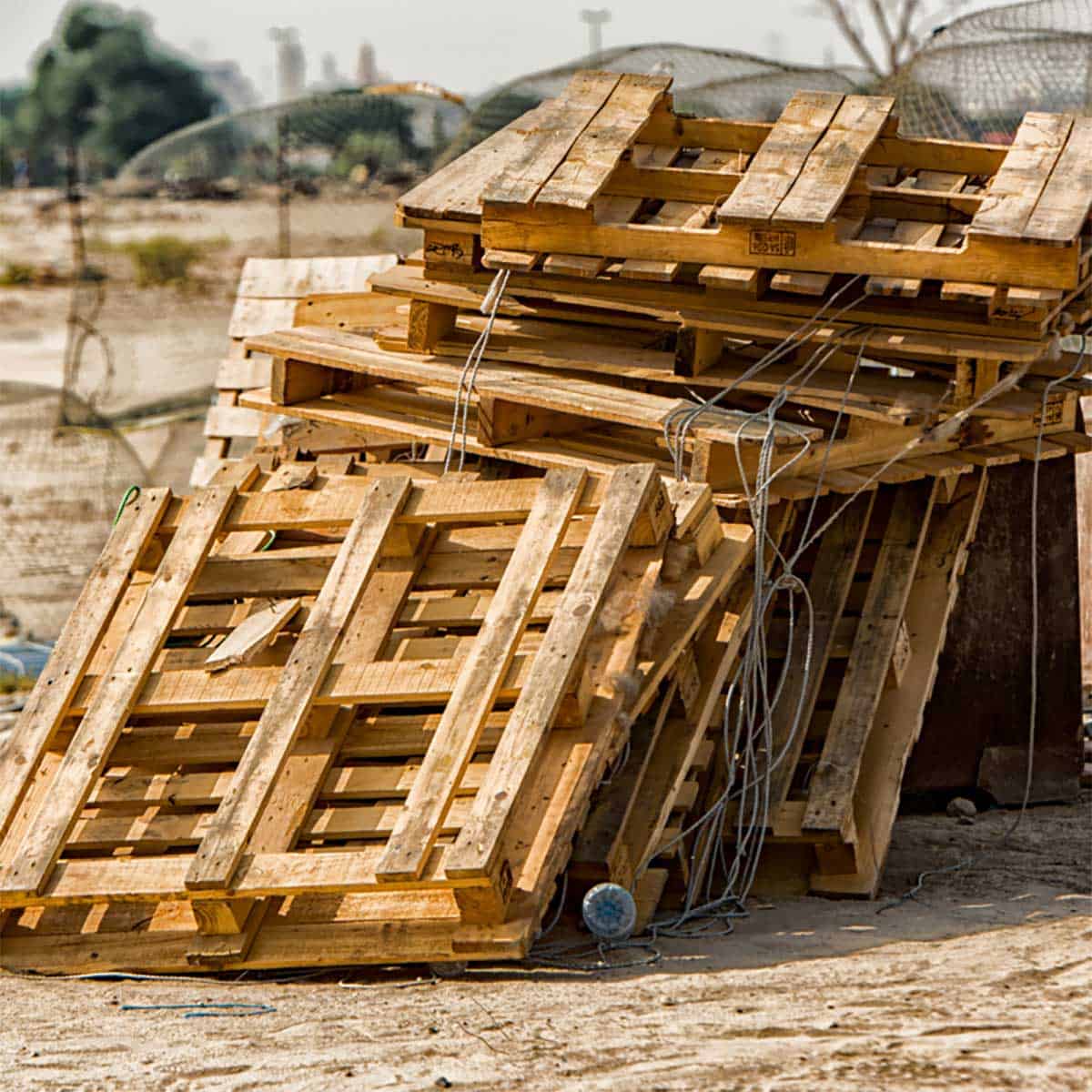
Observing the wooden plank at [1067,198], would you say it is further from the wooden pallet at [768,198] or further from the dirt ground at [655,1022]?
the dirt ground at [655,1022]

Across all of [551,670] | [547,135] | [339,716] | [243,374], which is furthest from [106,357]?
[551,670]

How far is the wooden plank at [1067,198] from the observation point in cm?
586

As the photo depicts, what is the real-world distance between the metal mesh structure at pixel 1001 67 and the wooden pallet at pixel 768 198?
5551 mm

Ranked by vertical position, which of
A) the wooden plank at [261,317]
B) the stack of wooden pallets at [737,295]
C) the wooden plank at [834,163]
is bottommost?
the wooden plank at [261,317]

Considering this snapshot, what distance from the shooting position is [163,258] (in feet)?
88.8

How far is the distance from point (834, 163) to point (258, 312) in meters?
3.88

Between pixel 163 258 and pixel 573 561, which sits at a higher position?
pixel 573 561

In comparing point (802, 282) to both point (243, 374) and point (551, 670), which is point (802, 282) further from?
point (243, 374)

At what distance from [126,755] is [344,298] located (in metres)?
3.11

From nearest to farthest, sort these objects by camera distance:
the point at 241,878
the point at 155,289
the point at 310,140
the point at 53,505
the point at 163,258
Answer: the point at 241,878, the point at 53,505, the point at 310,140, the point at 155,289, the point at 163,258

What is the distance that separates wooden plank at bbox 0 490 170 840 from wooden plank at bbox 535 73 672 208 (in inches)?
69.9

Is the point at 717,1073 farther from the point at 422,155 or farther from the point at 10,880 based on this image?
the point at 422,155

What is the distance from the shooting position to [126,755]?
218 inches

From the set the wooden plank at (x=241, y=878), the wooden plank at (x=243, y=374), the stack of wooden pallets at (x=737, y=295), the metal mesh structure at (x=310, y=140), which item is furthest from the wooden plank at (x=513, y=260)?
the metal mesh structure at (x=310, y=140)
